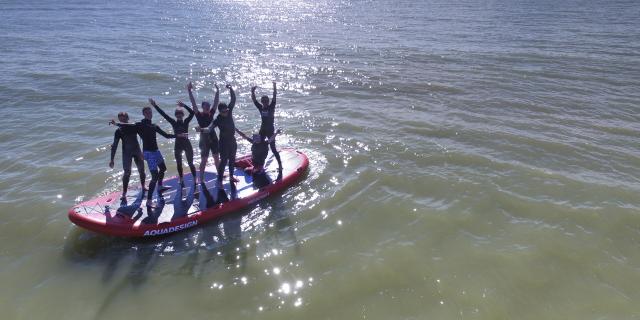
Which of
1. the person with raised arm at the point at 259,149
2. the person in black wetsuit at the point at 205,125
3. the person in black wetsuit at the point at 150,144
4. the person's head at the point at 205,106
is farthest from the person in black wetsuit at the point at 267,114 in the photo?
the person in black wetsuit at the point at 150,144

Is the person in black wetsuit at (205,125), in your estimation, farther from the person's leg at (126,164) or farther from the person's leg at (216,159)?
the person's leg at (126,164)

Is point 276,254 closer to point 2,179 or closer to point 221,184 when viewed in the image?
point 221,184

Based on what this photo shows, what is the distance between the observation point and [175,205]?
31.4 ft

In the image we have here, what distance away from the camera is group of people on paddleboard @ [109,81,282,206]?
9.19m

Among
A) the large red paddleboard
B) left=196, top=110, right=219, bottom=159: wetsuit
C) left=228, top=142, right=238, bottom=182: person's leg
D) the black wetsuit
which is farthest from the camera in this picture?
the black wetsuit

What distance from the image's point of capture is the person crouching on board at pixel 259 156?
10.8 metres

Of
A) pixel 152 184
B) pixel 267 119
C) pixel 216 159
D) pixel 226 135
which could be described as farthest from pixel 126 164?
pixel 267 119

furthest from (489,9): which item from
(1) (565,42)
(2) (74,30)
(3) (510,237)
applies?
(3) (510,237)

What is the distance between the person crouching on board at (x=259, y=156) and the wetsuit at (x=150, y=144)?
6.74 ft

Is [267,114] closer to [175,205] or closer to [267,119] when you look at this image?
[267,119]

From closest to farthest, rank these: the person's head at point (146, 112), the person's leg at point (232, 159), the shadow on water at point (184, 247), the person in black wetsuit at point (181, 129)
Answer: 1. the shadow on water at point (184, 247)
2. the person's head at point (146, 112)
3. the person in black wetsuit at point (181, 129)
4. the person's leg at point (232, 159)

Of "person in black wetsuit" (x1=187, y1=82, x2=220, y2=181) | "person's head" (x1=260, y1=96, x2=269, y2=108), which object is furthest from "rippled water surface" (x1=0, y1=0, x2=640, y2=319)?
"person's head" (x1=260, y1=96, x2=269, y2=108)

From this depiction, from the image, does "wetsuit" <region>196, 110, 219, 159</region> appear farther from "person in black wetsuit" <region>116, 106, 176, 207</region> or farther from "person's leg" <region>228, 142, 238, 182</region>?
"person in black wetsuit" <region>116, 106, 176, 207</region>

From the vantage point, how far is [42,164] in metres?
12.1
